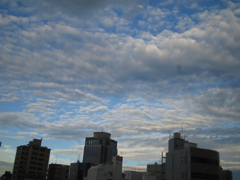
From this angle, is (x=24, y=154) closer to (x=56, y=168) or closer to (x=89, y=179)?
(x=56, y=168)

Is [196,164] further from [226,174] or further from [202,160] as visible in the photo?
[226,174]

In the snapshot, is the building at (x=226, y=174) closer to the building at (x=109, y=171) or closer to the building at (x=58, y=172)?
the building at (x=109, y=171)

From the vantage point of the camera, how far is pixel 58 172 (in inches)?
6722

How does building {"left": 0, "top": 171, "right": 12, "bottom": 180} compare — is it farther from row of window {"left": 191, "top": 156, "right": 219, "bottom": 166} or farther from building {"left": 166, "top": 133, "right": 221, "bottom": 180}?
row of window {"left": 191, "top": 156, "right": 219, "bottom": 166}

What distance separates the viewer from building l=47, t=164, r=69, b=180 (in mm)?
167500

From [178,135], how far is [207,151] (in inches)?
726

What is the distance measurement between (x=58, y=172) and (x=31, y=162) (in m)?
28.6

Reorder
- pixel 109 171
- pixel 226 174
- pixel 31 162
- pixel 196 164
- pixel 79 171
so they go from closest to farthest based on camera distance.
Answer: pixel 196 164 < pixel 109 171 < pixel 226 174 < pixel 31 162 < pixel 79 171

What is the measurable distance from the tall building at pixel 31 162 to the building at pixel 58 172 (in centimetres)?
1999

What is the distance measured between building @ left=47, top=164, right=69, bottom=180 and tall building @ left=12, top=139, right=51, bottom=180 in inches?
787

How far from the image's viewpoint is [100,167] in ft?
349

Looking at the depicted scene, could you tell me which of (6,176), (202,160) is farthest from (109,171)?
(6,176)

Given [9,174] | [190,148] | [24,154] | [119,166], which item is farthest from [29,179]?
[190,148]

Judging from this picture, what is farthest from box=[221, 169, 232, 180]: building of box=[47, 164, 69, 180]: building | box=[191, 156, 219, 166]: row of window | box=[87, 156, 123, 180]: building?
Answer: box=[47, 164, 69, 180]: building
